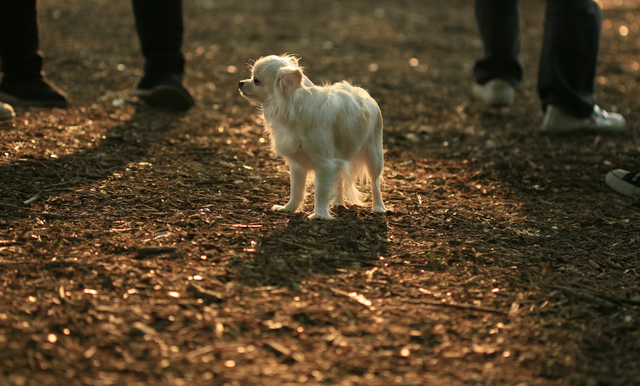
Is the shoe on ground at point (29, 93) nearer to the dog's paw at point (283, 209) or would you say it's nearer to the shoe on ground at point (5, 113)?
the shoe on ground at point (5, 113)

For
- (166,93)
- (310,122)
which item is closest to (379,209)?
(310,122)

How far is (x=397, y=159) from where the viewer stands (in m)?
4.86

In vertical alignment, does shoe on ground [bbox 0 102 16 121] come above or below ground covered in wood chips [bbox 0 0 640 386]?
above

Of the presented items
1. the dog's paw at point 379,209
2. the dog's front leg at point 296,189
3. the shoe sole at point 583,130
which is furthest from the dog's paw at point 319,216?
the shoe sole at point 583,130

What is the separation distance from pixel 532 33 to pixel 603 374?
934 cm

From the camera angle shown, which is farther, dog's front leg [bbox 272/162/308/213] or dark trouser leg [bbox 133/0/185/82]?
dark trouser leg [bbox 133/0/185/82]

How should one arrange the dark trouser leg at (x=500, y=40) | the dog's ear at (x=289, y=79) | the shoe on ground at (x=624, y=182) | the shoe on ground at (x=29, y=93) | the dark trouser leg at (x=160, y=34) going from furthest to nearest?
the dark trouser leg at (x=500, y=40) → the dark trouser leg at (x=160, y=34) → the shoe on ground at (x=29, y=93) → the shoe on ground at (x=624, y=182) → the dog's ear at (x=289, y=79)

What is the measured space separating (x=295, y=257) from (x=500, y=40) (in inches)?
166

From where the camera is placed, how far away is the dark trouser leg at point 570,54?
5086 millimetres

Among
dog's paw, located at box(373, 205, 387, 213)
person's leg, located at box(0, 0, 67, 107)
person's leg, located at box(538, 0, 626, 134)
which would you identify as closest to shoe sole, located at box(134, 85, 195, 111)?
person's leg, located at box(0, 0, 67, 107)

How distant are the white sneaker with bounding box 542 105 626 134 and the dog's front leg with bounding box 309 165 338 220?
3.09 metres

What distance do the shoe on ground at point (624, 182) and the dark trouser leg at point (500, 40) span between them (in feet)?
7.28

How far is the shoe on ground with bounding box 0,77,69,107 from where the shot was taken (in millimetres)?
5043

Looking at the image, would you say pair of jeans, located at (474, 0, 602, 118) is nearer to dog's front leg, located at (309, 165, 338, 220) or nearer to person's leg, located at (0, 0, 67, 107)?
dog's front leg, located at (309, 165, 338, 220)
